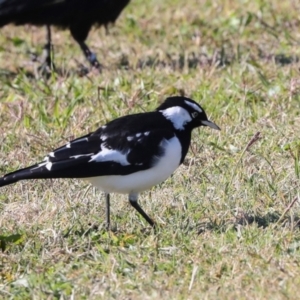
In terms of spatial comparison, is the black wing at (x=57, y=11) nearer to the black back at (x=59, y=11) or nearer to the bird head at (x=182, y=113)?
the black back at (x=59, y=11)

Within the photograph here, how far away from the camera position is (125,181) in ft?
14.9

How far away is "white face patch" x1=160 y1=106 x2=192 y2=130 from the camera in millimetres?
4680

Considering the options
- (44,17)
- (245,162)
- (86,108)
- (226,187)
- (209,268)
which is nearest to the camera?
(209,268)

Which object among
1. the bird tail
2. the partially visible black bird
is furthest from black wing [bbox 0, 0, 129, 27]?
the bird tail

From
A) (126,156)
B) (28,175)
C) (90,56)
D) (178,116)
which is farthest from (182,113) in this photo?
(90,56)

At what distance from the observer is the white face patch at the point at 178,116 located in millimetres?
4680

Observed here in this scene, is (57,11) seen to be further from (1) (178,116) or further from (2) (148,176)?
(2) (148,176)

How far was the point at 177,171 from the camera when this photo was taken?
554 centimetres

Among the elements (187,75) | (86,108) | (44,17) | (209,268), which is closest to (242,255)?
(209,268)

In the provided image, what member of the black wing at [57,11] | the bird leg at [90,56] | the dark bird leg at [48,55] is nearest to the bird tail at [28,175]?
the bird leg at [90,56]

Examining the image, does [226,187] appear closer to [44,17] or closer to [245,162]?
[245,162]

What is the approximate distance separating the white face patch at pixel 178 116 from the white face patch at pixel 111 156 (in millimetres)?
324

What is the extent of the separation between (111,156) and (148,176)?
0.65 ft

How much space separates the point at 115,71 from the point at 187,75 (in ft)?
2.26
